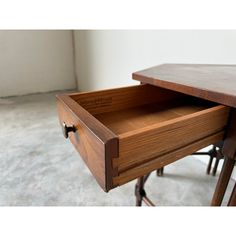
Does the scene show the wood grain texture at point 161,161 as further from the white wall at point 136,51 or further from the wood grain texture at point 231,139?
the white wall at point 136,51

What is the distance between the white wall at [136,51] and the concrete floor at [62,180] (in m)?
0.73

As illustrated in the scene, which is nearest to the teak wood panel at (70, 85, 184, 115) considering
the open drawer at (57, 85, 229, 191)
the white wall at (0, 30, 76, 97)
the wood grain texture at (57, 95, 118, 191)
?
the open drawer at (57, 85, 229, 191)

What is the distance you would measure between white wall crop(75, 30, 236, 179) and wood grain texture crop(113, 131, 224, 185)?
0.78 metres

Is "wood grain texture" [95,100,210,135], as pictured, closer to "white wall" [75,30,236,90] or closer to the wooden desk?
the wooden desk

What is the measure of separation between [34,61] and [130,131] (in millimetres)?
3273

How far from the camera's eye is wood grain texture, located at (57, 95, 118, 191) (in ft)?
1.20

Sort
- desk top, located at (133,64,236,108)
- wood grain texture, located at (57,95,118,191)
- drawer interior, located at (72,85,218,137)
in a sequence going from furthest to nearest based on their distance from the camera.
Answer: drawer interior, located at (72,85,218,137) < desk top, located at (133,64,236,108) < wood grain texture, located at (57,95,118,191)

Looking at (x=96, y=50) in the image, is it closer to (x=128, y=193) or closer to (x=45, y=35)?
(x=45, y=35)

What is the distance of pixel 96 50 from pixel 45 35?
1119 millimetres

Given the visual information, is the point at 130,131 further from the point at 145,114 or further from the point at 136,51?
the point at 136,51

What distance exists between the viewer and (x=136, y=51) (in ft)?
6.12

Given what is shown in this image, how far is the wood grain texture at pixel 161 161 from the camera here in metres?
0.41

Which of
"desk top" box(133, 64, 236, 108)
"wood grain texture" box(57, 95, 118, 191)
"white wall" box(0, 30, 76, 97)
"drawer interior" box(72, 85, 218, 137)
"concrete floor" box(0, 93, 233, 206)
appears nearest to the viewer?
"wood grain texture" box(57, 95, 118, 191)

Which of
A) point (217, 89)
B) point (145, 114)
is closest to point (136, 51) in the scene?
point (145, 114)
